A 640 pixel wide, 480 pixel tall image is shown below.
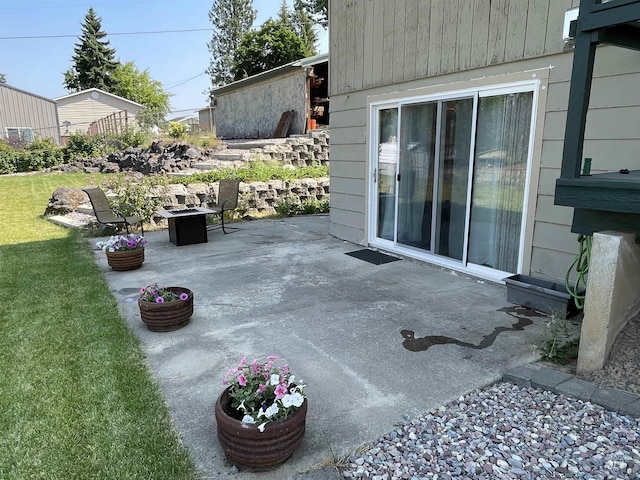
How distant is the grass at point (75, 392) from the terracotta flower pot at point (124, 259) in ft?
0.66

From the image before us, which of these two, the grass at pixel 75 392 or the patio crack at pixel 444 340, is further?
the patio crack at pixel 444 340

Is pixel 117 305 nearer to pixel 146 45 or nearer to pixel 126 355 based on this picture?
pixel 126 355

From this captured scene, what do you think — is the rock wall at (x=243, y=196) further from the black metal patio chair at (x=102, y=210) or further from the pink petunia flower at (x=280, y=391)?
the pink petunia flower at (x=280, y=391)

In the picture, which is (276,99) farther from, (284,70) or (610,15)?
(610,15)

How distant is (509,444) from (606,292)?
1.03 metres

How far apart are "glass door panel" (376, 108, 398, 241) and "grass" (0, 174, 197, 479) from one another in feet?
10.5

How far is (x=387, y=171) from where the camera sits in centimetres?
529

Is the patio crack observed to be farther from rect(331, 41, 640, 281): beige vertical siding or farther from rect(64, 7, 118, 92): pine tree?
rect(64, 7, 118, 92): pine tree

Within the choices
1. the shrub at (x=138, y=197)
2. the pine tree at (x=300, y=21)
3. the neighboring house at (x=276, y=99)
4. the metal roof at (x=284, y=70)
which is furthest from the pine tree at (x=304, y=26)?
the shrub at (x=138, y=197)

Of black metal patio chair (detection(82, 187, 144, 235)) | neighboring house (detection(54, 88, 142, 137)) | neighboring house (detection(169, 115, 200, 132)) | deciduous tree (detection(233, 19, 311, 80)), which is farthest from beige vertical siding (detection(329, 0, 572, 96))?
deciduous tree (detection(233, 19, 311, 80))

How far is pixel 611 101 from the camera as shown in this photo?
3.16m

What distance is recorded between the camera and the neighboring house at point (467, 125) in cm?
341

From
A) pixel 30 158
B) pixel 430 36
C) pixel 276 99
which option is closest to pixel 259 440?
pixel 430 36

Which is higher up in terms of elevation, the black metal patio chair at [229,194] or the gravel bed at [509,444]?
the black metal patio chair at [229,194]
